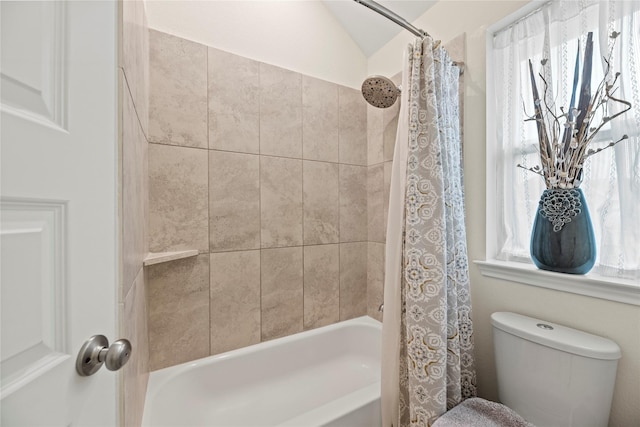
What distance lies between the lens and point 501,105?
123 cm

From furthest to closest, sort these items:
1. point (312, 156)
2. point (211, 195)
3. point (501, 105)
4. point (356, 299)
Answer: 1. point (356, 299)
2. point (312, 156)
3. point (211, 195)
4. point (501, 105)

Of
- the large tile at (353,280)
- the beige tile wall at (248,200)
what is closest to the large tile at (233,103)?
the beige tile wall at (248,200)

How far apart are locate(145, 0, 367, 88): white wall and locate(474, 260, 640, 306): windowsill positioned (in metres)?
1.49

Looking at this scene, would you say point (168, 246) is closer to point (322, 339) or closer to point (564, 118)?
point (322, 339)

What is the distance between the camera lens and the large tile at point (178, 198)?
1229 mm

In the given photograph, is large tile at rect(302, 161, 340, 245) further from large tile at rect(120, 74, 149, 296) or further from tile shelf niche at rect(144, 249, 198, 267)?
large tile at rect(120, 74, 149, 296)

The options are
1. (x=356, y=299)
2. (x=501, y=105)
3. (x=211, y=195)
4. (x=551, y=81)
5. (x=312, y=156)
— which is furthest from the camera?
(x=356, y=299)

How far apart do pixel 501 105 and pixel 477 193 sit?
0.44m

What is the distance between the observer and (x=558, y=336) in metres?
0.88

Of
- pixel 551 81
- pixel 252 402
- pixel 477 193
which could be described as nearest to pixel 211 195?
pixel 252 402

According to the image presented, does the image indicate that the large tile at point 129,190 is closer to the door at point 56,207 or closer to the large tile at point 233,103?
the door at point 56,207

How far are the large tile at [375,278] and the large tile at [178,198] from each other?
43.1 inches

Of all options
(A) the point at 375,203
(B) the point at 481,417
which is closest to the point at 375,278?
(A) the point at 375,203

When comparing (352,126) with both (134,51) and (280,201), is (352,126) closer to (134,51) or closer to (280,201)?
(280,201)
